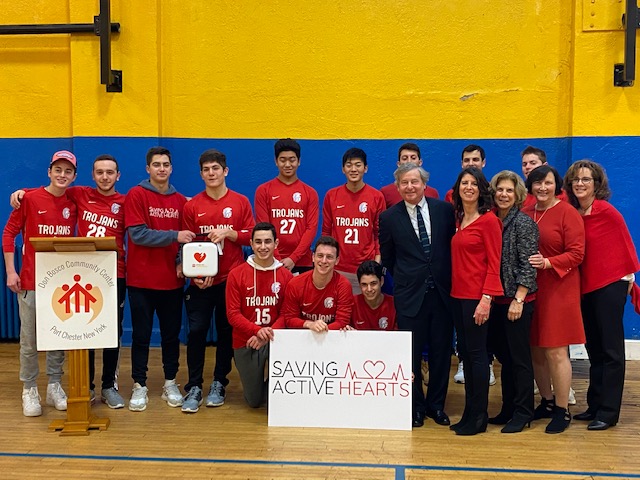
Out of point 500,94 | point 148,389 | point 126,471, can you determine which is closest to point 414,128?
point 500,94

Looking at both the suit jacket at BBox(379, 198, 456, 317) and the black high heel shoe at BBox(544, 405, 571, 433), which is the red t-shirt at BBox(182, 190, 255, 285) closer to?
the suit jacket at BBox(379, 198, 456, 317)

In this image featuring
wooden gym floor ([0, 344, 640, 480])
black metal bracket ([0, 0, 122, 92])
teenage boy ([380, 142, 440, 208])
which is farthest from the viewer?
black metal bracket ([0, 0, 122, 92])

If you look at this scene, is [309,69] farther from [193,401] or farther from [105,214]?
[193,401]

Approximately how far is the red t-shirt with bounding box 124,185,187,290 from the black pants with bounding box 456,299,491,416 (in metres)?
1.80

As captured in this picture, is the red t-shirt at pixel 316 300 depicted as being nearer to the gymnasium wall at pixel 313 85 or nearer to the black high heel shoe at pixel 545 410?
the black high heel shoe at pixel 545 410

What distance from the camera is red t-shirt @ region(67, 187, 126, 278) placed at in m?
4.38

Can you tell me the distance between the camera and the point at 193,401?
4.35m

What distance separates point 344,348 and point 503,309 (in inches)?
36.6

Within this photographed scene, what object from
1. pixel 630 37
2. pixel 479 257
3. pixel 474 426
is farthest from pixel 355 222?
pixel 630 37

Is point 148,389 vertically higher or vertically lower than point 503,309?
lower

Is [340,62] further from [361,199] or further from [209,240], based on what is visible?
[209,240]

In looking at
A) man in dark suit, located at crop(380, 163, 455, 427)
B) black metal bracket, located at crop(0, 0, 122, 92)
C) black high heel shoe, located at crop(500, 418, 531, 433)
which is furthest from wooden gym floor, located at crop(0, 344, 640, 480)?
black metal bracket, located at crop(0, 0, 122, 92)

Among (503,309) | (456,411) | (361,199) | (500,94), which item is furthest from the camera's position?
(500,94)

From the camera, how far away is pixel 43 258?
400cm
